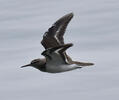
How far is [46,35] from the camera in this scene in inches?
680

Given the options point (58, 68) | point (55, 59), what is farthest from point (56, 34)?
point (58, 68)

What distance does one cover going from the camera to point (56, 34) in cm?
1742

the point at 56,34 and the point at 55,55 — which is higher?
the point at 56,34

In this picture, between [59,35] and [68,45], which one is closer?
[68,45]

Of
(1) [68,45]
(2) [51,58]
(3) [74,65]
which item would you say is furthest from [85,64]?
(1) [68,45]

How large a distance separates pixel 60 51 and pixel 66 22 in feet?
12.7

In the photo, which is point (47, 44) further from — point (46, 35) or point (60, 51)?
point (60, 51)

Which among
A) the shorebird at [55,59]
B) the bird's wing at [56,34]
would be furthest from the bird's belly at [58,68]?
the bird's wing at [56,34]

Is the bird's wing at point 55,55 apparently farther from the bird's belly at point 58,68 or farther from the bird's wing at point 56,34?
the bird's wing at point 56,34

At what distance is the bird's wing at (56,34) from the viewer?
16.9 m

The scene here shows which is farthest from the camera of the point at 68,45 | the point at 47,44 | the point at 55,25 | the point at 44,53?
the point at 55,25

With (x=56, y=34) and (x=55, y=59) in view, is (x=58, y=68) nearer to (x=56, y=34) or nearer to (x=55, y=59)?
(x=55, y=59)

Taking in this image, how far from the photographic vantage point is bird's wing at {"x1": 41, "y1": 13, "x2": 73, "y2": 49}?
16891 mm

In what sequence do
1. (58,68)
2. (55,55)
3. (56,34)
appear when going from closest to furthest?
(55,55) < (58,68) < (56,34)
